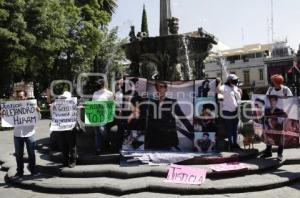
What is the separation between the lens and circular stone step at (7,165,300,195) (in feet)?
25.2

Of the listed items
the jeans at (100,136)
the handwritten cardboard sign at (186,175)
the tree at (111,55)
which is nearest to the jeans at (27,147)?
the jeans at (100,136)

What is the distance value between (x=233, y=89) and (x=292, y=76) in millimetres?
13532

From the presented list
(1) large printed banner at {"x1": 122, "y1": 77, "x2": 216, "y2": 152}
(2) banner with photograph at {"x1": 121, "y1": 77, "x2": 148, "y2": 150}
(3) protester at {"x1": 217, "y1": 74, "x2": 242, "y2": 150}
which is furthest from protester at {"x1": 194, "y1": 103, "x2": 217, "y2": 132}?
(2) banner with photograph at {"x1": 121, "y1": 77, "x2": 148, "y2": 150}

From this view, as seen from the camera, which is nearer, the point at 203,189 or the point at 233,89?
the point at 203,189

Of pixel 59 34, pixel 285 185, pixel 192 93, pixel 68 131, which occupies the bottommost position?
pixel 285 185

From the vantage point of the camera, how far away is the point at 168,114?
995cm

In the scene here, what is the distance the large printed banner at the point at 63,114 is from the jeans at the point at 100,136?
0.68 m

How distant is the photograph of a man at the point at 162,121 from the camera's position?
9.87 m

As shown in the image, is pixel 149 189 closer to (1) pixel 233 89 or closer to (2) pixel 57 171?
(2) pixel 57 171

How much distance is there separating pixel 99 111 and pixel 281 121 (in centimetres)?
380

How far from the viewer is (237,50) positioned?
242ft

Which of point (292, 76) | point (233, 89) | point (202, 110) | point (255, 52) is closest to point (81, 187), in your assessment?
point (202, 110)

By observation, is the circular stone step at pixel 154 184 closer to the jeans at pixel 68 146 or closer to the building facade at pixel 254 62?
the jeans at pixel 68 146

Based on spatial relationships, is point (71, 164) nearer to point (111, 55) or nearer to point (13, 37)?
point (13, 37)
